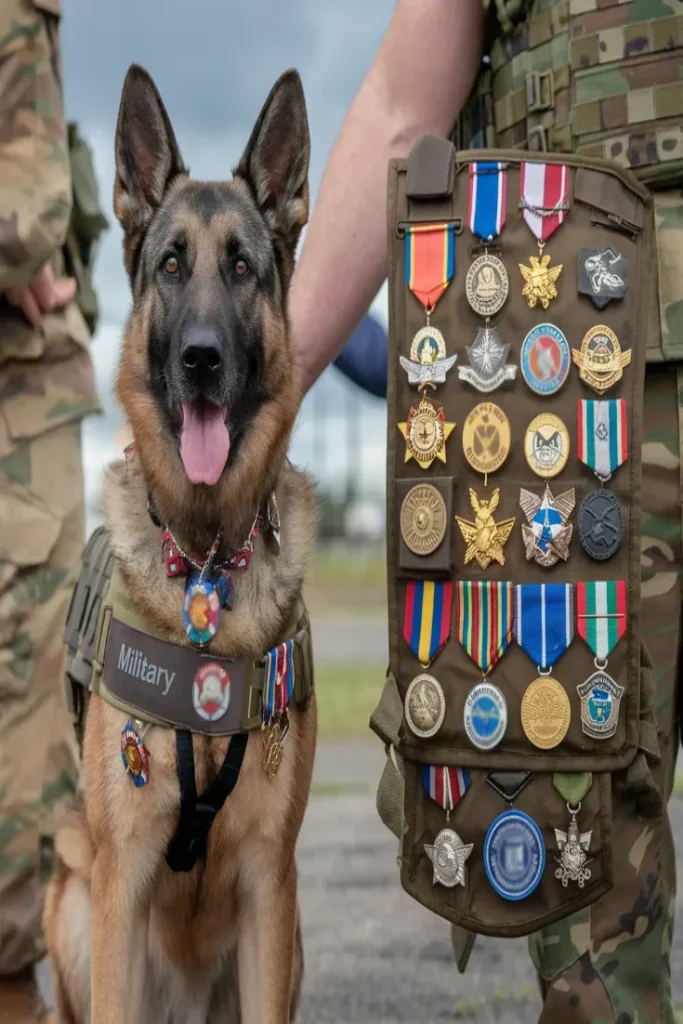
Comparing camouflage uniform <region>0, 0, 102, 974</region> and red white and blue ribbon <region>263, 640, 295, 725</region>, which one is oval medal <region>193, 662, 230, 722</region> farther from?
camouflage uniform <region>0, 0, 102, 974</region>

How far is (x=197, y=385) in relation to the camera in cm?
262

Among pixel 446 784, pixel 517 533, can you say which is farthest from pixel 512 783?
pixel 517 533

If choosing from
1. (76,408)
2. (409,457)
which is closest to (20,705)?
(76,408)

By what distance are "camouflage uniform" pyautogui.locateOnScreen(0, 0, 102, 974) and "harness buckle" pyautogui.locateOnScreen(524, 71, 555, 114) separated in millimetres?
1471

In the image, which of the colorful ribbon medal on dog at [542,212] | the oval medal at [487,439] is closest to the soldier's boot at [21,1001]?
the oval medal at [487,439]

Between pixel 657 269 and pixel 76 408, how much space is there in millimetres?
1893

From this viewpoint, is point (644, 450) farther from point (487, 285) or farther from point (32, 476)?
point (32, 476)

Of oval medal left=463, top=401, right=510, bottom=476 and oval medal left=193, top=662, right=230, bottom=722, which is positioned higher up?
oval medal left=463, top=401, right=510, bottom=476

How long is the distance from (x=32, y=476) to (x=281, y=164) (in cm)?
123

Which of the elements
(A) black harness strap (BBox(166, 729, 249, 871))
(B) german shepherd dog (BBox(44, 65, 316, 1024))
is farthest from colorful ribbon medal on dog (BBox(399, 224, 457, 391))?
(A) black harness strap (BBox(166, 729, 249, 871))

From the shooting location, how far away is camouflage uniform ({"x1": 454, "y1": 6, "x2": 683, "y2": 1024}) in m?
2.35

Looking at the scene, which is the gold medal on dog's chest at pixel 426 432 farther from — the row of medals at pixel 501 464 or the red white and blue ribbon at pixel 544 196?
the red white and blue ribbon at pixel 544 196

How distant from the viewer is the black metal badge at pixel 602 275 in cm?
228

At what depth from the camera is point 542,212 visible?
91.0 inches
